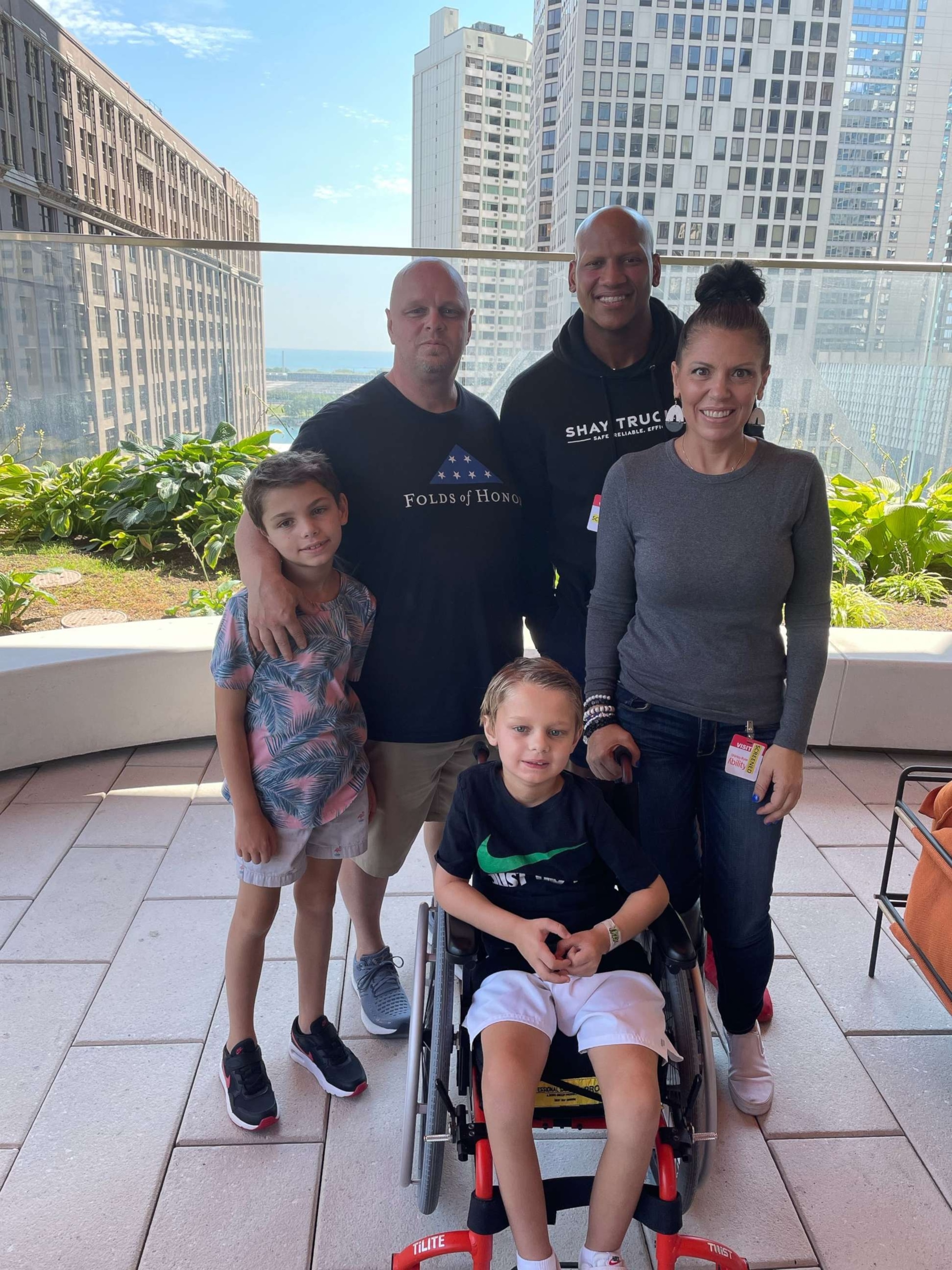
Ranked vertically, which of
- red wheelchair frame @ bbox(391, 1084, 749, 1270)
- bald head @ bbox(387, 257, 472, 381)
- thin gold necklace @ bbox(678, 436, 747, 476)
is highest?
bald head @ bbox(387, 257, 472, 381)

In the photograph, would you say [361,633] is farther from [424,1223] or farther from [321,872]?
[424,1223]

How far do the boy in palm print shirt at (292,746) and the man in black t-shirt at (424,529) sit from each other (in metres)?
0.07

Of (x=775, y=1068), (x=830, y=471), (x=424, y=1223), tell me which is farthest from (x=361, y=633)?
(x=830, y=471)

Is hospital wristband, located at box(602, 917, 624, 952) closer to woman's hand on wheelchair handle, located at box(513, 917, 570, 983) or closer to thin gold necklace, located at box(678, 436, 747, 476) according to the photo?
→ woman's hand on wheelchair handle, located at box(513, 917, 570, 983)

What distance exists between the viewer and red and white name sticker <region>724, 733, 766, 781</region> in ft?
4.42

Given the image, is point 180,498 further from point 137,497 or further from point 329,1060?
point 329,1060

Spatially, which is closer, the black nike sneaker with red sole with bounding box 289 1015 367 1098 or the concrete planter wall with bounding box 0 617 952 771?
the black nike sneaker with red sole with bounding box 289 1015 367 1098

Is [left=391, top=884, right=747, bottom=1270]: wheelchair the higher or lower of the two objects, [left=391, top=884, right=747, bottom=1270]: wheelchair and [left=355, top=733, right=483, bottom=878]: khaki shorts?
the lower

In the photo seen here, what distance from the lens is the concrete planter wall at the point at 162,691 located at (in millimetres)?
2826

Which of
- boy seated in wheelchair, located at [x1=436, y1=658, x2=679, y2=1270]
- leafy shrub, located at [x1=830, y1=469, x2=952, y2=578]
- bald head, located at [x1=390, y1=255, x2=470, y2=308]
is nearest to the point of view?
boy seated in wheelchair, located at [x1=436, y1=658, x2=679, y2=1270]

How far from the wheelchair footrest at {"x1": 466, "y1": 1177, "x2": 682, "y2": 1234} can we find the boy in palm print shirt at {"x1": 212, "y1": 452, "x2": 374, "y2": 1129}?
538 mm

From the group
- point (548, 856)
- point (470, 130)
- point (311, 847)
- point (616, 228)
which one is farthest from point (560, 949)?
point (470, 130)

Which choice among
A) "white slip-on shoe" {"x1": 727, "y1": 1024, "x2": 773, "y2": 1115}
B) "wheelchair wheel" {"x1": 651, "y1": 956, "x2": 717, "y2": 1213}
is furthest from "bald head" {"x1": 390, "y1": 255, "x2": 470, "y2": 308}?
→ "white slip-on shoe" {"x1": 727, "y1": 1024, "x2": 773, "y2": 1115}

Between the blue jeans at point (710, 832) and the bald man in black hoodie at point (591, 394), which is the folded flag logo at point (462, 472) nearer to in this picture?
the bald man in black hoodie at point (591, 394)
